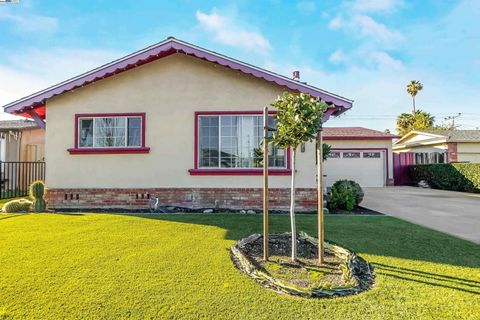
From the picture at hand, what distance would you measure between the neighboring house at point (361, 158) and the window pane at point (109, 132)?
14536 mm

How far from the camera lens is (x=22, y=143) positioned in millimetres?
16047

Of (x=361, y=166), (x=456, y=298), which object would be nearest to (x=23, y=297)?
(x=456, y=298)

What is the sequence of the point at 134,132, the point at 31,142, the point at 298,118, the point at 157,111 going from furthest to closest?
the point at 31,142 < the point at 134,132 < the point at 157,111 < the point at 298,118

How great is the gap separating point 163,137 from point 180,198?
6.99 feet

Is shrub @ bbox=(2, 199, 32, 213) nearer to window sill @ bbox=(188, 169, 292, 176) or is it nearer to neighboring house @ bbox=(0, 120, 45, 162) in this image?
window sill @ bbox=(188, 169, 292, 176)

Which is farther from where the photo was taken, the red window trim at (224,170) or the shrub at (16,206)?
the red window trim at (224,170)

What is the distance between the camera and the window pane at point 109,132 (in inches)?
377

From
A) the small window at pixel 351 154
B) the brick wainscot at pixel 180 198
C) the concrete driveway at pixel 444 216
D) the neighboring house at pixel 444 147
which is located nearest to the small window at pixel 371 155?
the small window at pixel 351 154

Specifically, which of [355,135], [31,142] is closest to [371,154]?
[355,135]

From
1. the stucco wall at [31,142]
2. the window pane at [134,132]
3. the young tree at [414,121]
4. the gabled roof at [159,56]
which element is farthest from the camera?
the young tree at [414,121]

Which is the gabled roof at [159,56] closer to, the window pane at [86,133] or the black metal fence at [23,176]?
the window pane at [86,133]

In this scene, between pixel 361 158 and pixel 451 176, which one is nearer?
pixel 451 176

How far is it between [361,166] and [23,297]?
2023 cm

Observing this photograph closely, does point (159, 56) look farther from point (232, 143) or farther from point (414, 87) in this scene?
point (414, 87)
